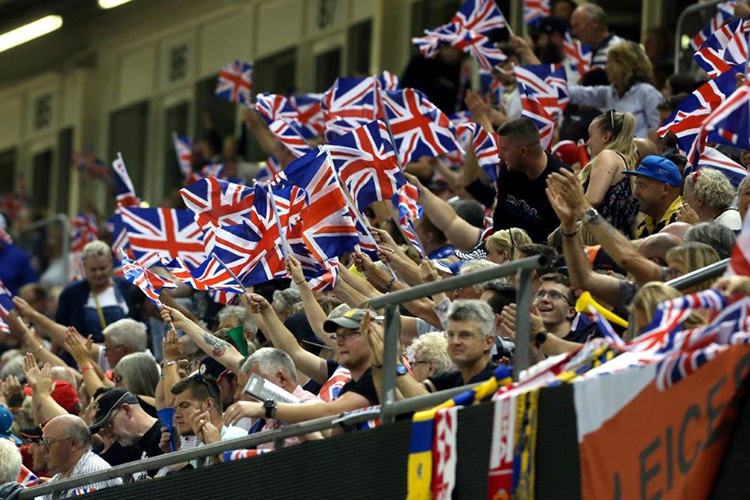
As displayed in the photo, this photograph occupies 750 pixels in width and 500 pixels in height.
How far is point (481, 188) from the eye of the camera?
48.3 feet

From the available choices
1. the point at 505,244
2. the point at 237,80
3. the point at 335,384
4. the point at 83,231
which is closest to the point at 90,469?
the point at 335,384

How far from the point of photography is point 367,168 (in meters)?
13.2

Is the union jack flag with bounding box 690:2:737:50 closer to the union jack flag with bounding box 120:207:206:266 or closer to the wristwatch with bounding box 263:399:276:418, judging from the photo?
the union jack flag with bounding box 120:207:206:266

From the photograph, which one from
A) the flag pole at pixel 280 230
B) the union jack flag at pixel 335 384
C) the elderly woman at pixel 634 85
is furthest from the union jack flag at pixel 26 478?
the elderly woman at pixel 634 85

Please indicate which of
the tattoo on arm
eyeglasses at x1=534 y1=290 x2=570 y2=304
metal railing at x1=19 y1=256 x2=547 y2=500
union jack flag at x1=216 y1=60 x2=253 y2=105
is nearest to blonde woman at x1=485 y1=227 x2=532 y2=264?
eyeglasses at x1=534 y1=290 x2=570 y2=304

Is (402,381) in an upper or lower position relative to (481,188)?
lower

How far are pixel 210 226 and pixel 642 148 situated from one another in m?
3.20

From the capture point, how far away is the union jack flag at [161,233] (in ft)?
48.5

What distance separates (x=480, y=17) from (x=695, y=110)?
4.66 metres

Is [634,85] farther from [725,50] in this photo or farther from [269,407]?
[269,407]

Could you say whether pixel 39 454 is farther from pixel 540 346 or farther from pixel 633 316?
pixel 633 316

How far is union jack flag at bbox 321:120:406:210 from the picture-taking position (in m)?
13.1

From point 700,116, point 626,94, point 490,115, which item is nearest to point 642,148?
point 700,116

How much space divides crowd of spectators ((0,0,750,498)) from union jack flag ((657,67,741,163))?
0.23m
